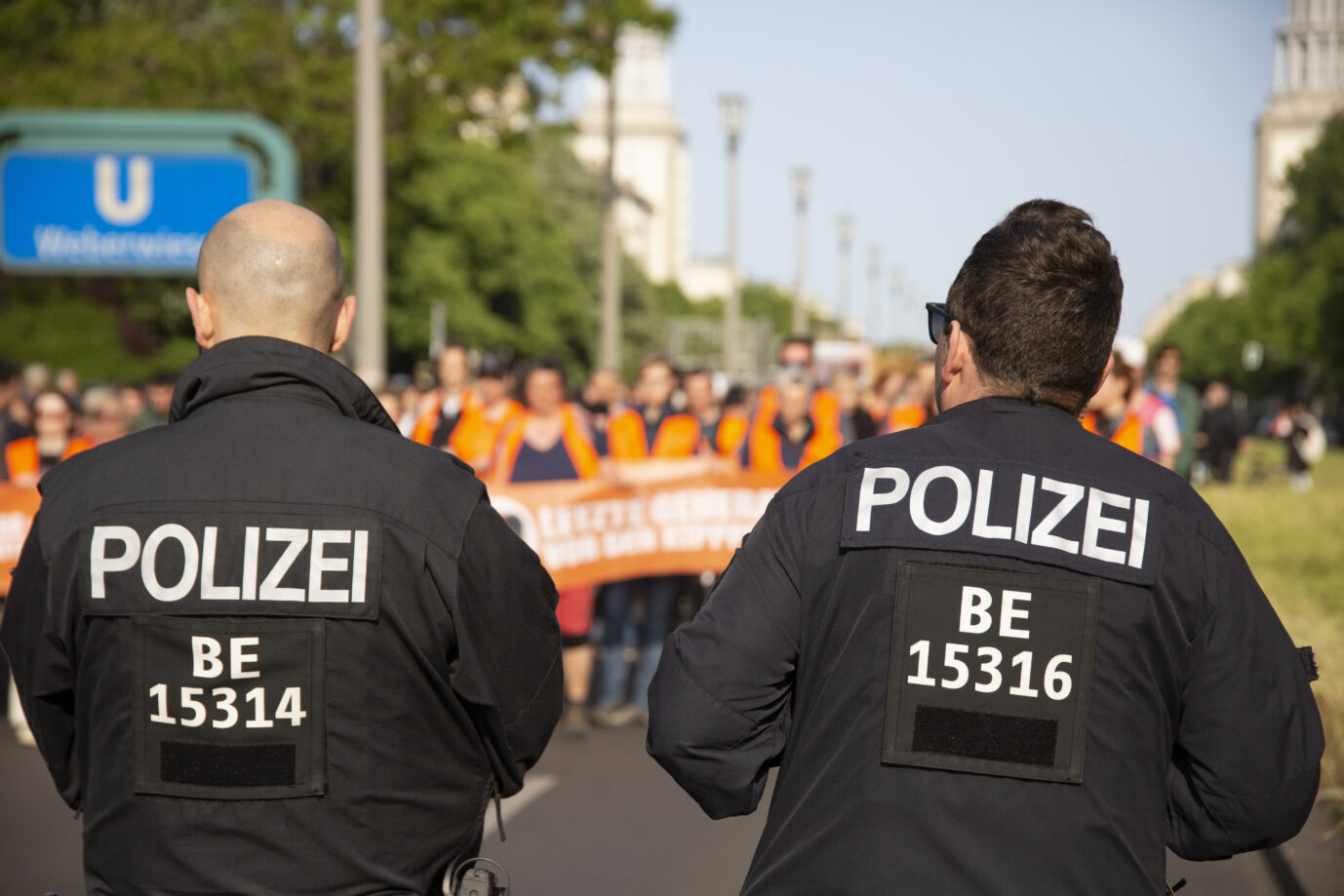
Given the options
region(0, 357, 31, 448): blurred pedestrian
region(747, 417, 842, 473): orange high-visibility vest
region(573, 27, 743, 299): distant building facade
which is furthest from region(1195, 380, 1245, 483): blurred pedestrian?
region(573, 27, 743, 299): distant building facade

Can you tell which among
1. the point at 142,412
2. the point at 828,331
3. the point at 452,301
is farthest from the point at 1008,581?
the point at 828,331

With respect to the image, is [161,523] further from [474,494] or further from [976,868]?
[976,868]

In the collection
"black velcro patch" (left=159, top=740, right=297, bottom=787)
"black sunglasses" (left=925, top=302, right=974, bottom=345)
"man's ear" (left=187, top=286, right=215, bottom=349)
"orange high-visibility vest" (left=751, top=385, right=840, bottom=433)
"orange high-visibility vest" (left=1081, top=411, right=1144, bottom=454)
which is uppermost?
"black sunglasses" (left=925, top=302, right=974, bottom=345)

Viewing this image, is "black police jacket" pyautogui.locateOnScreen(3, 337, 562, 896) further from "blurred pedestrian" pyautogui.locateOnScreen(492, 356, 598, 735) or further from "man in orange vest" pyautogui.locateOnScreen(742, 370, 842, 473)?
"man in orange vest" pyautogui.locateOnScreen(742, 370, 842, 473)

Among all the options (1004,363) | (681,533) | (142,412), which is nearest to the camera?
(1004,363)

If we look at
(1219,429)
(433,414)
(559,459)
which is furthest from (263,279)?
(1219,429)

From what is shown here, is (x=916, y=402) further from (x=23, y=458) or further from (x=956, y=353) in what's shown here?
(x=956, y=353)

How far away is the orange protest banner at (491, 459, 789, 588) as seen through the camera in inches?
340

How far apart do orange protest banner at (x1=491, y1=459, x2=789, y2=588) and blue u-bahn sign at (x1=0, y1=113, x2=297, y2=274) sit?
2.56m

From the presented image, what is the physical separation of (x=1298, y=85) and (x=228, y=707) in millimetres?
154952

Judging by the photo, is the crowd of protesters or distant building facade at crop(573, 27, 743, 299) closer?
the crowd of protesters

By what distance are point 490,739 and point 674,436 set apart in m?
6.87

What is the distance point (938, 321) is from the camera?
8.29 feet

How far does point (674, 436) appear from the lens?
9.56m
